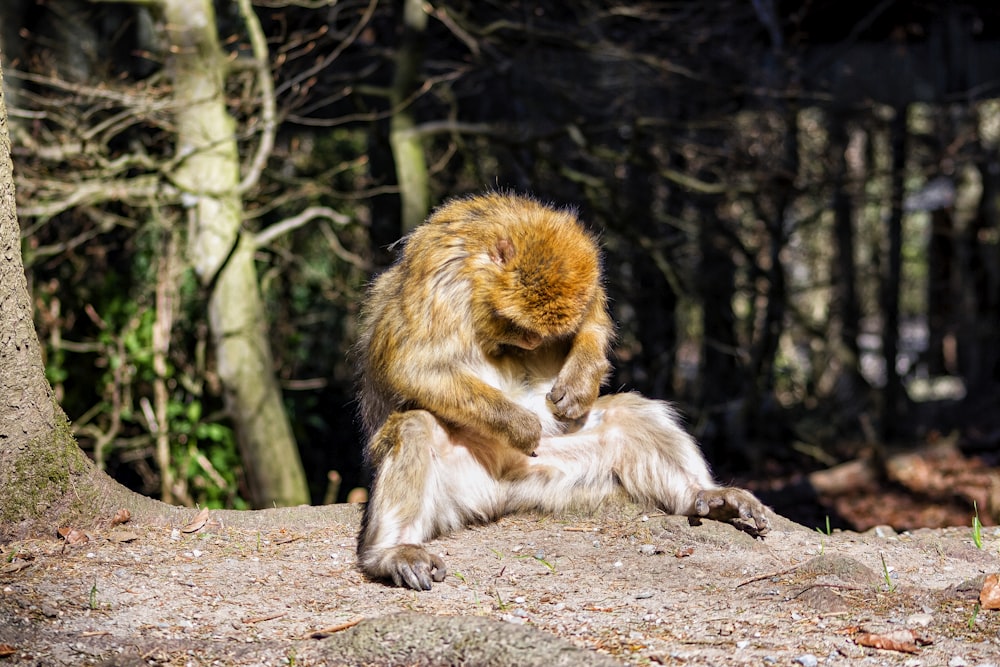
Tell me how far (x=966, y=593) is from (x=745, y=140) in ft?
21.4

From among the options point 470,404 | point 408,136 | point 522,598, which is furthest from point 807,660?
point 408,136

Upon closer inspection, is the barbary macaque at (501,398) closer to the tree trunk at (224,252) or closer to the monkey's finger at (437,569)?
the monkey's finger at (437,569)

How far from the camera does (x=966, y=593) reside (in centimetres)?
348

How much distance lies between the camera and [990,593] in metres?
3.39

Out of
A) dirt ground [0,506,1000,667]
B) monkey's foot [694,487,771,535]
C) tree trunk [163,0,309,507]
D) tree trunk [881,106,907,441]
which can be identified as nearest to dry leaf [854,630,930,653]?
dirt ground [0,506,1000,667]

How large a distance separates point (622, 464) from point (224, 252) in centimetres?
380

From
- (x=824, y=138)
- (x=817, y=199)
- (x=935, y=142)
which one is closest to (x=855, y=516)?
(x=817, y=199)

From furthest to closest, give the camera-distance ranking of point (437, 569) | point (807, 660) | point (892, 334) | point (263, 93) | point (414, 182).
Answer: point (892, 334) < point (414, 182) < point (263, 93) < point (437, 569) < point (807, 660)

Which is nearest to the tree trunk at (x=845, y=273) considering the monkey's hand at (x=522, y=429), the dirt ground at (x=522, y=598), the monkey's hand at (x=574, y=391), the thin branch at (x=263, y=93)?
the thin branch at (x=263, y=93)

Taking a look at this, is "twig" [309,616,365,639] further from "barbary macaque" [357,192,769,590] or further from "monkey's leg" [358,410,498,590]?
"barbary macaque" [357,192,769,590]

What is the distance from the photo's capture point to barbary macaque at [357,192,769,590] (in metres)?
4.10

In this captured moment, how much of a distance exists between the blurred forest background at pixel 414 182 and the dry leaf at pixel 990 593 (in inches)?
119

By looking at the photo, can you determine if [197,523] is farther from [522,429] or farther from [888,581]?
[888,581]

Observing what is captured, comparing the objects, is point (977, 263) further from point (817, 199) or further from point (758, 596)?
point (758, 596)
